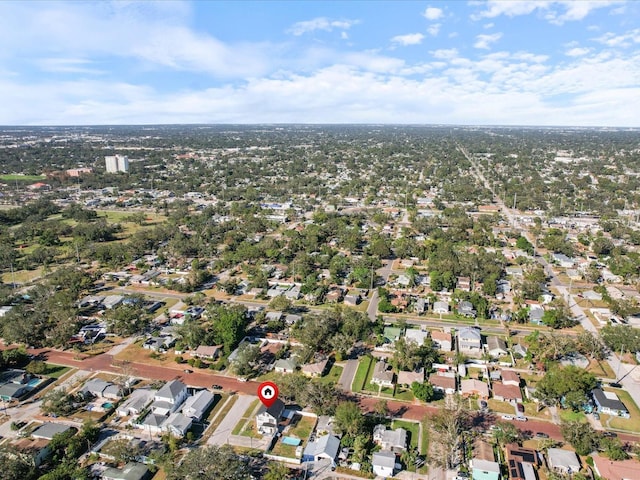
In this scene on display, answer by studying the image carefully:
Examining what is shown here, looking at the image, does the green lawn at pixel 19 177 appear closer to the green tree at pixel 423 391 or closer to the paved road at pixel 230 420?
the paved road at pixel 230 420

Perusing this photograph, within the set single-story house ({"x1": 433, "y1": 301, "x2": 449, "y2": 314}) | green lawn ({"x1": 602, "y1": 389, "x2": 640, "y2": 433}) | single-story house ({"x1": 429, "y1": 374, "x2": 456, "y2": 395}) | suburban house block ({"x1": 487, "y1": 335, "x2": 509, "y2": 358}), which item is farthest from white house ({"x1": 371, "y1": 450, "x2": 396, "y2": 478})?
single-story house ({"x1": 433, "y1": 301, "x2": 449, "y2": 314})

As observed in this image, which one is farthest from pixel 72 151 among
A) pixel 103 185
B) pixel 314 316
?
pixel 314 316

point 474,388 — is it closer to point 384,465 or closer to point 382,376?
point 382,376

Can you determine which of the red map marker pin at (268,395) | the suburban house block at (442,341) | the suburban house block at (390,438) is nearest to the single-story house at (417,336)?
the suburban house block at (442,341)

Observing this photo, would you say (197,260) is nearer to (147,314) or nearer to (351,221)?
(147,314)

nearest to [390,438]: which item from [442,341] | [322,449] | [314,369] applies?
[322,449]

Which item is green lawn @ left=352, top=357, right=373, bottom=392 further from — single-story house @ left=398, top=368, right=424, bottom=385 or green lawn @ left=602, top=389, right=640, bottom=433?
green lawn @ left=602, top=389, right=640, bottom=433
